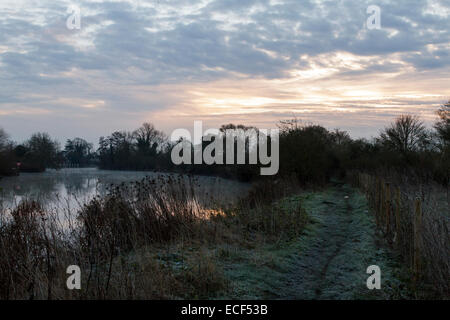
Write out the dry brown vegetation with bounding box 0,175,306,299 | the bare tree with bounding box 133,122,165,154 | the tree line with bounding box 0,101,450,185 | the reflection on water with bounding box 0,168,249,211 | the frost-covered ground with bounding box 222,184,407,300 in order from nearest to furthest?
the dry brown vegetation with bounding box 0,175,306,299, the frost-covered ground with bounding box 222,184,407,300, the reflection on water with bounding box 0,168,249,211, the tree line with bounding box 0,101,450,185, the bare tree with bounding box 133,122,165,154

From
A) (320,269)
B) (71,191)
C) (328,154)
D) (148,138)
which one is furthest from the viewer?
(148,138)

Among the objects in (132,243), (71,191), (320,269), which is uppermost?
(71,191)

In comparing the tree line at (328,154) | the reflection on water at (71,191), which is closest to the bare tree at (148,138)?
the tree line at (328,154)

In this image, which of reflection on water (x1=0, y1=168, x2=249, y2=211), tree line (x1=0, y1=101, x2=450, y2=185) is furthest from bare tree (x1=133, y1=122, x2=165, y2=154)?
reflection on water (x1=0, y1=168, x2=249, y2=211)

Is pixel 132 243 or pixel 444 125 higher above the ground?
pixel 444 125

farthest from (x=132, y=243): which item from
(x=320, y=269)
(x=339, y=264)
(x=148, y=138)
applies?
(x=148, y=138)

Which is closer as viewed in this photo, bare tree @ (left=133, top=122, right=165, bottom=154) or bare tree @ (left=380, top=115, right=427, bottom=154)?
bare tree @ (left=380, top=115, right=427, bottom=154)

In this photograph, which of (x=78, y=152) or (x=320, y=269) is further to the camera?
(x=78, y=152)

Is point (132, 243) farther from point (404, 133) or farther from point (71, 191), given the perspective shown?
point (404, 133)

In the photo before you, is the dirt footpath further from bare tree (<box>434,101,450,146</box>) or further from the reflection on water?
bare tree (<box>434,101,450,146</box>)

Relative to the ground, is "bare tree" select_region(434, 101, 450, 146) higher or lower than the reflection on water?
higher

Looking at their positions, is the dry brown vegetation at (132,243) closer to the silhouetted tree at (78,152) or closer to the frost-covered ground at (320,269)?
the frost-covered ground at (320,269)

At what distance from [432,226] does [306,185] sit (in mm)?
16887

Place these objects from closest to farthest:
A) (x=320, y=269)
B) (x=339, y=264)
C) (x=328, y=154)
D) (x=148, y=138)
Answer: (x=320, y=269) → (x=339, y=264) → (x=328, y=154) → (x=148, y=138)
